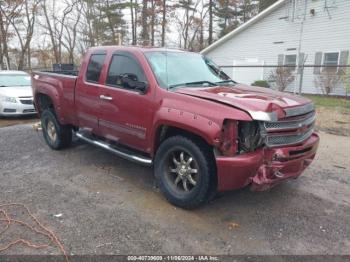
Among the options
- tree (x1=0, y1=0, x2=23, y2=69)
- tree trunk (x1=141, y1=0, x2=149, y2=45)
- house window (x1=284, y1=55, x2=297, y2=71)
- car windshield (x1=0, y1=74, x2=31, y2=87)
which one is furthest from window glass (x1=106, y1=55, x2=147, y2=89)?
tree (x1=0, y1=0, x2=23, y2=69)

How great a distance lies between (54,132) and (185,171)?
3662mm

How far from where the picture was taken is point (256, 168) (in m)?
3.40

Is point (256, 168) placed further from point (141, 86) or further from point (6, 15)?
point (6, 15)

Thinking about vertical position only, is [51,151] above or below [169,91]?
below

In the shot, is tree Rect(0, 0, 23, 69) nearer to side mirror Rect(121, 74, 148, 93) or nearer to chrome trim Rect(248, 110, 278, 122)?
side mirror Rect(121, 74, 148, 93)

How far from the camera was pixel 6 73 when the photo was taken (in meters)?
11.5

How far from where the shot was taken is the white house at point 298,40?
15680 millimetres

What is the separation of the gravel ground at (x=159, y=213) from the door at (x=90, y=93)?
0.84 metres

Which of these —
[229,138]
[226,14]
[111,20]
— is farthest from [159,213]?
[226,14]

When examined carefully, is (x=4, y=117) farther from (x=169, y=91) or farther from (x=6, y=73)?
(x=169, y=91)

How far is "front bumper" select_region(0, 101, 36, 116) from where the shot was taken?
994 centimetres

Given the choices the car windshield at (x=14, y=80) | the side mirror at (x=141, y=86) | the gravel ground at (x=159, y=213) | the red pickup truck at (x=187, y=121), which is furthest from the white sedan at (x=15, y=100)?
the side mirror at (x=141, y=86)

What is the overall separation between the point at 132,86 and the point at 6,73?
356 inches

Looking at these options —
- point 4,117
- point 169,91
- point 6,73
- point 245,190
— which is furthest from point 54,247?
point 6,73
